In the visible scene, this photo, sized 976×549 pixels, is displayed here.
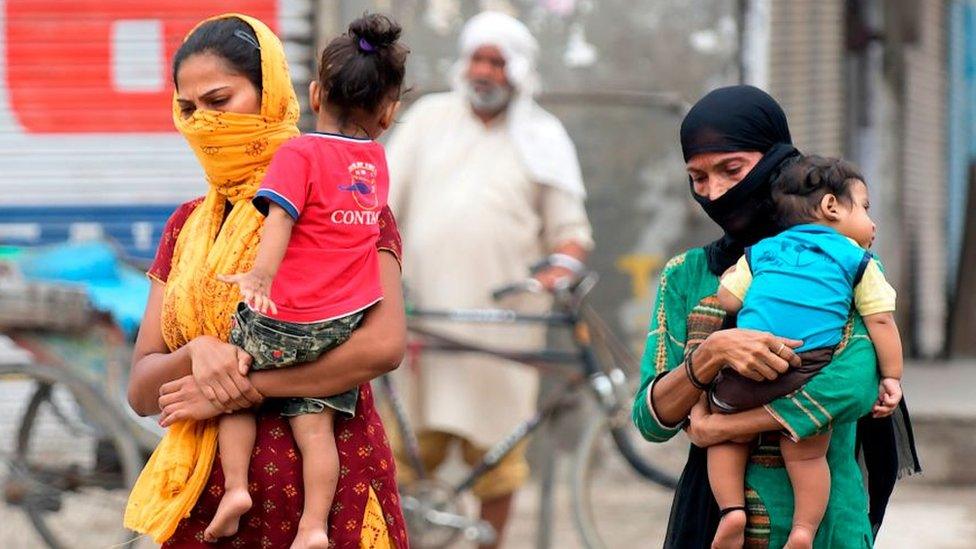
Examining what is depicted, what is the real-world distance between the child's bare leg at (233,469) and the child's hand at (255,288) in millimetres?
246

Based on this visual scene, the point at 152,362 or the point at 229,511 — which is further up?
the point at 152,362

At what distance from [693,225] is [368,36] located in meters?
4.64

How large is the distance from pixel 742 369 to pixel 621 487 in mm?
3467

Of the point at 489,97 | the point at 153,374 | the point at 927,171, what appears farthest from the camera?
the point at 927,171

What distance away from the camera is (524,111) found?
18.6ft

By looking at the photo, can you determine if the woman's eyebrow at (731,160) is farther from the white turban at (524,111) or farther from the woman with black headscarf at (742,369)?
the white turban at (524,111)

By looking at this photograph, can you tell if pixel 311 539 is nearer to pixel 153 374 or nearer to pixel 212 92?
pixel 153 374

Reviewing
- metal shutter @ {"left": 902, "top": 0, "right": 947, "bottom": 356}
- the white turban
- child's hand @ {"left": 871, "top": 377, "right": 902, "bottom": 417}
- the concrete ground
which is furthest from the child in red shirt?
metal shutter @ {"left": 902, "top": 0, "right": 947, "bottom": 356}

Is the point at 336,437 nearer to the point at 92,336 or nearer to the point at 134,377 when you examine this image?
the point at 134,377

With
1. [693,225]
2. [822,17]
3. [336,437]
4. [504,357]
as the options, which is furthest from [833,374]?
[822,17]

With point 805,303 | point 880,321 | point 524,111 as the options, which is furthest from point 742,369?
point 524,111

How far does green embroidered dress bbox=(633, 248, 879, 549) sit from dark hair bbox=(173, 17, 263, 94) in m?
0.79

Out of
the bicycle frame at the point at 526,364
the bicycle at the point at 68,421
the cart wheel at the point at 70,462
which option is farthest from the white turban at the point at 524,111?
the cart wheel at the point at 70,462

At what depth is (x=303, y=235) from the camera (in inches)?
102
